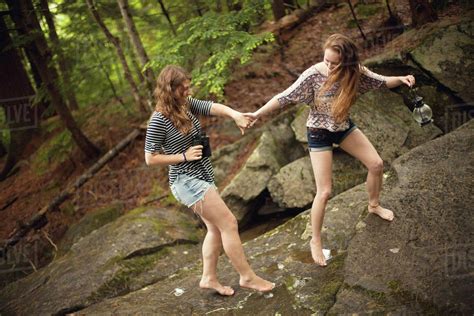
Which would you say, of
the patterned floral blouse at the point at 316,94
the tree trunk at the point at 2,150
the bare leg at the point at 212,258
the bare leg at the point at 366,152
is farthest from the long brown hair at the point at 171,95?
the tree trunk at the point at 2,150

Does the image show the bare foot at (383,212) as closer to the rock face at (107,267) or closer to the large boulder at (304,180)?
the large boulder at (304,180)

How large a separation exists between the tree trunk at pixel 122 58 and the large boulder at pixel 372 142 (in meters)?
4.42

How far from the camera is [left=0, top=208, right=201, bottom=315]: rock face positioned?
537cm

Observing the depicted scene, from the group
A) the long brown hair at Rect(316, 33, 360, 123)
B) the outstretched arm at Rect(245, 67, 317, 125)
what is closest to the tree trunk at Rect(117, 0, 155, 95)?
the outstretched arm at Rect(245, 67, 317, 125)

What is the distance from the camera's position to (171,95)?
356cm

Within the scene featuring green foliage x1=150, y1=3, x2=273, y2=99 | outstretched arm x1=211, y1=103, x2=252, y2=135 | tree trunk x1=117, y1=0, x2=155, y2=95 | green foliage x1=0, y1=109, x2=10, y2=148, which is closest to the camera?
outstretched arm x1=211, y1=103, x2=252, y2=135

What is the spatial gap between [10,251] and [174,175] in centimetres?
685

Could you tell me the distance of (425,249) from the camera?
3680 mm

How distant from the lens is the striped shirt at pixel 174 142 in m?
3.58

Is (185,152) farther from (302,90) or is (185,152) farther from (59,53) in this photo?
(59,53)

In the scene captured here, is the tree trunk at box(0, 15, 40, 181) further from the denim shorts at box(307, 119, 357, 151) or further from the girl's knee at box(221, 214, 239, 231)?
the denim shorts at box(307, 119, 357, 151)

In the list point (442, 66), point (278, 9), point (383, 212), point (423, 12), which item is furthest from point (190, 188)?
point (278, 9)

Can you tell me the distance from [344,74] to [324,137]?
0.63 m

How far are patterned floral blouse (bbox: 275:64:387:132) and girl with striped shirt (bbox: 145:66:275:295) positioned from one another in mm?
659
